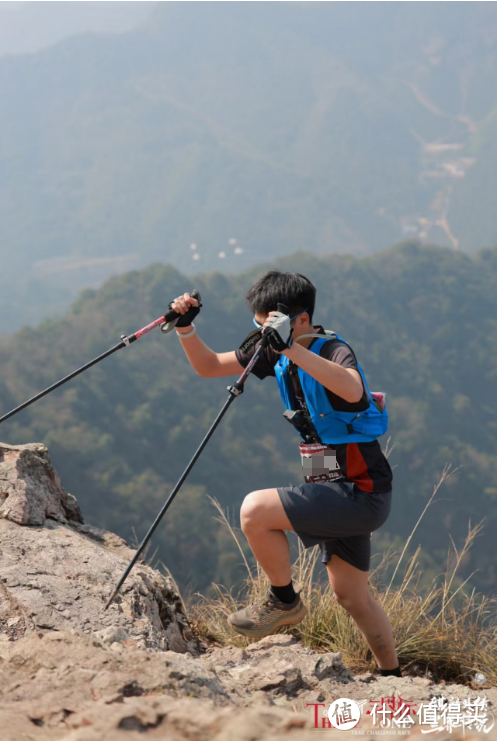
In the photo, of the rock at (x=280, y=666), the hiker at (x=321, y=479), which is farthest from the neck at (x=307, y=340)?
the rock at (x=280, y=666)

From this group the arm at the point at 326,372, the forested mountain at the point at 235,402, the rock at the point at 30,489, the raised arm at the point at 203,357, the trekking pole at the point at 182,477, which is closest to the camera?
the arm at the point at 326,372

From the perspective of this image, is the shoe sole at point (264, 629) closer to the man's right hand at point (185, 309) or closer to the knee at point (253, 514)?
the knee at point (253, 514)

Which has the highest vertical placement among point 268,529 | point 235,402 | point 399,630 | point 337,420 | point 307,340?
point 307,340

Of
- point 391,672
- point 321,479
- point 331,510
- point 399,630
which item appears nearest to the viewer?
point 331,510

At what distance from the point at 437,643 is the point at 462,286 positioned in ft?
305

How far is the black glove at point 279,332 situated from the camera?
2699 mm

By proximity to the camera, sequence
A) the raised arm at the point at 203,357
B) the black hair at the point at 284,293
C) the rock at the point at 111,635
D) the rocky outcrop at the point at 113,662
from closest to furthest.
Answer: the rocky outcrop at the point at 113,662, the rock at the point at 111,635, the black hair at the point at 284,293, the raised arm at the point at 203,357

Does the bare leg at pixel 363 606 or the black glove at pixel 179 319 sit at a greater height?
the black glove at pixel 179 319

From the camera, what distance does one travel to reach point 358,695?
269 centimetres

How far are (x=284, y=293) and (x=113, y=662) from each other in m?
1.56

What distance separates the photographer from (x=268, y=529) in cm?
289

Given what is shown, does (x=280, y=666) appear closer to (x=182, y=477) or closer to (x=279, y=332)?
(x=182, y=477)

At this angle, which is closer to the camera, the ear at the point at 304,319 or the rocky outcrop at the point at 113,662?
the rocky outcrop at the point at 113,662

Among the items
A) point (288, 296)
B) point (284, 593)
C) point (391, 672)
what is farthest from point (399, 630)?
point (288, 296)
